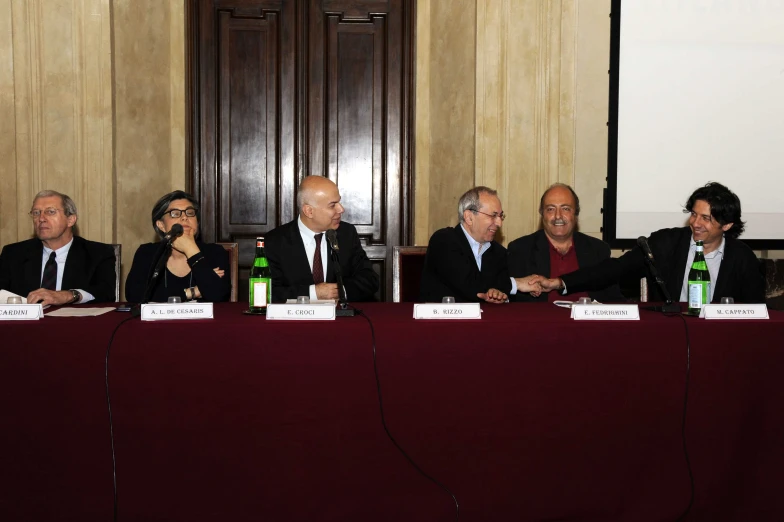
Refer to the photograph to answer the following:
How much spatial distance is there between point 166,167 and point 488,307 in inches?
114

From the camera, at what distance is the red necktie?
3.38 meters

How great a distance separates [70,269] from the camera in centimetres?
341

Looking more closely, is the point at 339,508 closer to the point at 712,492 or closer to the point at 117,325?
the point at 117,325

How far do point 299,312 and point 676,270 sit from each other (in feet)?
5.83

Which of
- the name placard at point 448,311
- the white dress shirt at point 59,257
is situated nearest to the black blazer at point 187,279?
the white dress shirt at point 59,257

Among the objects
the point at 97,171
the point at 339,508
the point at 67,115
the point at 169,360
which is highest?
the point at 67,115

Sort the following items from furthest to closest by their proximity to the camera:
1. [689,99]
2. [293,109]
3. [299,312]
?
[293,109] < [689,99] < [299,312]

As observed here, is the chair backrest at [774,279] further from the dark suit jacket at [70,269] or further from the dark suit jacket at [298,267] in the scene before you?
the dark suit jacket at [70,269]

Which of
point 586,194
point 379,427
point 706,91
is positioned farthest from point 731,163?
point 379,427

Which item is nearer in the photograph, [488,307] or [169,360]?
[169,360]

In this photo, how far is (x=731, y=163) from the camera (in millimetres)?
4727

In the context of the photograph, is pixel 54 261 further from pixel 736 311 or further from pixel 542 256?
pixel 736 311

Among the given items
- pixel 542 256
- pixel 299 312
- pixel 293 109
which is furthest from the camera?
pixel 293 109

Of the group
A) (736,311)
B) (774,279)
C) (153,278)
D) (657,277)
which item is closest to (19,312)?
(153,278)
